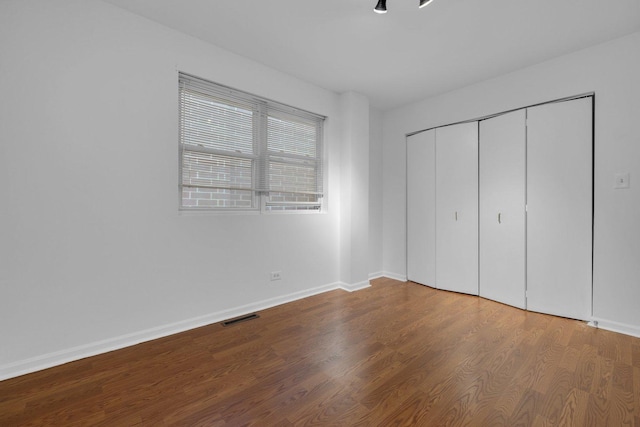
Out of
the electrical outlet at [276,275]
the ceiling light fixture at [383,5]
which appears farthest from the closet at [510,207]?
the electrical outlet at [276,275]

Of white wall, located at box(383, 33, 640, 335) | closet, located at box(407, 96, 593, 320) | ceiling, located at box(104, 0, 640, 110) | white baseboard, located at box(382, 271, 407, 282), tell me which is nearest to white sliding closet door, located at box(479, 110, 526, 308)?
closet, located at box(407, 96, 593, 320)

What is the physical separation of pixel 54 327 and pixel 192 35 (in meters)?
2.72

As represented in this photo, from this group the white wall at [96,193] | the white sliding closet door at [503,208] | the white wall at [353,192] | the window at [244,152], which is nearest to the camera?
the white wall at [96,193]

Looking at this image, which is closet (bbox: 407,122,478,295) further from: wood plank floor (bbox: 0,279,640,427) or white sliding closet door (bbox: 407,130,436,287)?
wood plank floor (bbox: 0,279,640,427)

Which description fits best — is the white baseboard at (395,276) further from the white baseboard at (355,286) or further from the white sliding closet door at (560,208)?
the white sliding closet door at (560,208)

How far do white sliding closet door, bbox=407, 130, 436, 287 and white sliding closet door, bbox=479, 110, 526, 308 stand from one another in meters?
0.64

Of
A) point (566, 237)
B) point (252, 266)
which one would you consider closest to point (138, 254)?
point (252, 266)

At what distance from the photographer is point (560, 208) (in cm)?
294

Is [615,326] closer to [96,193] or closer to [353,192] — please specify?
[353,192]

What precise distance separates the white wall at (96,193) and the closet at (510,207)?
270cm

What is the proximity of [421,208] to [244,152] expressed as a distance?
2.67 m

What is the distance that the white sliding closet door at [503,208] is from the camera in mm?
3213

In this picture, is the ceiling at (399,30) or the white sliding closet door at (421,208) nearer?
the ceiling at (399,30)

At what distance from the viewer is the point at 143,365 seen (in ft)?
6.78
